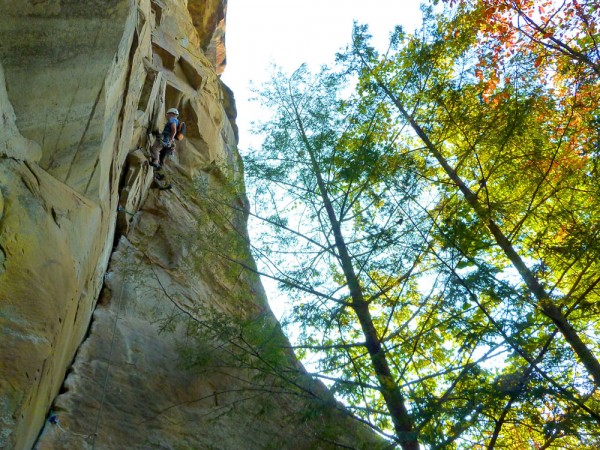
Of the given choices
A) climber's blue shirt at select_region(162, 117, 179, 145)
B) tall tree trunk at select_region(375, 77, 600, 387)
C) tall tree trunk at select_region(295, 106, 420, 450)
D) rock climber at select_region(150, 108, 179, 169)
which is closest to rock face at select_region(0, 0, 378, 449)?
tall tree trunk at select_region(295, 106, 420, 450)

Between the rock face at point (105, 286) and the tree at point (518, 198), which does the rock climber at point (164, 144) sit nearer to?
the rock face at point (105, 286)

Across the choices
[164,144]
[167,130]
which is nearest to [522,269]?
[164,144]

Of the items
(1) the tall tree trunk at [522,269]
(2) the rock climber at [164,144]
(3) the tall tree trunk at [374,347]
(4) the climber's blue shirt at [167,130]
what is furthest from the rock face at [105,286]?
(1) the tall tree trunk at [522,269]

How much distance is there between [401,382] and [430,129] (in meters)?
4.01

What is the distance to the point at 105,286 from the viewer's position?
7.68m

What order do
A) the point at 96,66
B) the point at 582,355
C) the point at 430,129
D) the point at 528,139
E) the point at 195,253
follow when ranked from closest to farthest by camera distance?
1. the point at 582,355
2. the point at 96,66
3. the point at 528,139
4. the point at 430,129
5. the point at 195,253

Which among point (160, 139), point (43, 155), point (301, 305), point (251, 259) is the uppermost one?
point (160, 139)

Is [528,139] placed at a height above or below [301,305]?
above

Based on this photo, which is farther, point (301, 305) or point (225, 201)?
point (225, 201)

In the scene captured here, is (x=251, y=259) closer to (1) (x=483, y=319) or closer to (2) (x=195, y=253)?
(2) (x=195, y=253)

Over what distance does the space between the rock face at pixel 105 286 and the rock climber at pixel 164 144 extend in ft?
3.25

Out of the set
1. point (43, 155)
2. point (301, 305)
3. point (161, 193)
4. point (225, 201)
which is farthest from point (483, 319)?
point (161, 193)

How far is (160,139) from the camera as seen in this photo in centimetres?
1078

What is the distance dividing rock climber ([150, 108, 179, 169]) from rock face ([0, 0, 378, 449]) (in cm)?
99
